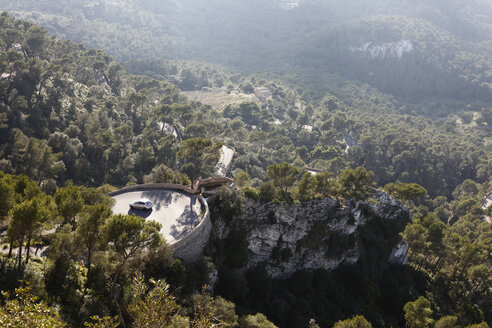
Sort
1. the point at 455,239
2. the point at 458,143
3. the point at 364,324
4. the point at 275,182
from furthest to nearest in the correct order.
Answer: the point at 458,143 < the point at 455,239 < the point at 275,182 < the point at 364,324

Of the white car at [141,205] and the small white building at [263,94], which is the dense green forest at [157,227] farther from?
the small white building at [263,94]

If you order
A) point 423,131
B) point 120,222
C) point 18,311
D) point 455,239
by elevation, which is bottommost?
point 423,131

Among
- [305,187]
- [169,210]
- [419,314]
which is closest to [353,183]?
[305,187]

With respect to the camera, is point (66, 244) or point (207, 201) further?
point (207, 201)

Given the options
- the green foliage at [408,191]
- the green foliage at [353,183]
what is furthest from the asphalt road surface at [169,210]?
the green foliage at [408,191]

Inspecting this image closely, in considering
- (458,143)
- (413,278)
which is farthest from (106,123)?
(458,143)

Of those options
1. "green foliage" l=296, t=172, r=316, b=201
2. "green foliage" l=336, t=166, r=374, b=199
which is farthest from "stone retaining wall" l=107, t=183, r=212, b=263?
"green foliage" l=336, t=166, r=374, b=199

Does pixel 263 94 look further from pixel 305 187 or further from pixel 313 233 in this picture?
pixel 313 233

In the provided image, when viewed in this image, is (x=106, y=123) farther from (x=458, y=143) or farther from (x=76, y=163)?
(x=458, y=143)
